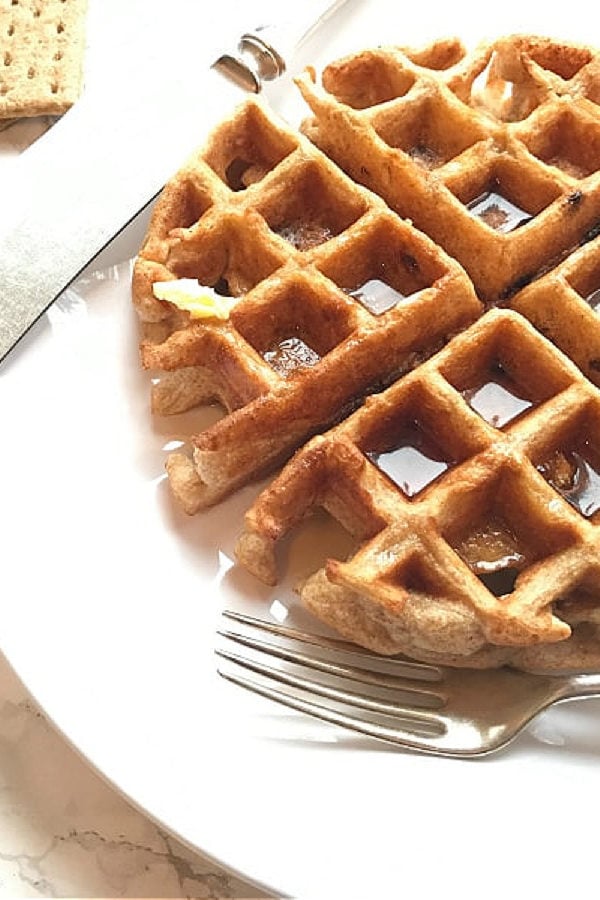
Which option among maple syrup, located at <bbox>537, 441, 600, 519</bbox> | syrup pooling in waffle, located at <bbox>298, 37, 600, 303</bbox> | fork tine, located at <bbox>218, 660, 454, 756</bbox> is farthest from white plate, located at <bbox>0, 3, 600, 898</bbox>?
syrup pooling in waffle, located at <bbox>298, 37, 600, 303</bbox>

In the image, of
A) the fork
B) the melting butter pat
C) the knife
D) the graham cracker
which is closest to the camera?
the fork

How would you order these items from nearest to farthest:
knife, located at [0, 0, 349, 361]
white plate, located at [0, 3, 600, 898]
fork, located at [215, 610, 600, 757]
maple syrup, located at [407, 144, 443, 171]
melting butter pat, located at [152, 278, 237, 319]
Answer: white plate, located at [0, 3, 600, 898] → fork, located at [215, 610, 600, 757] → melting butter pat, located at [152, 278, 237, 319] → knife, located at [0, 0, 349, 361] → maple syrup, located at [407, 144, 443, 171]

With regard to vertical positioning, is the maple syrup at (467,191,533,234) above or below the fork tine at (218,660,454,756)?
above

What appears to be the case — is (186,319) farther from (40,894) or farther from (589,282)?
(40,894)

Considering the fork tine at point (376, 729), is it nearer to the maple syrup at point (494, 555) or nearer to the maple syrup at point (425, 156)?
the maple syrup at point (494, 555)

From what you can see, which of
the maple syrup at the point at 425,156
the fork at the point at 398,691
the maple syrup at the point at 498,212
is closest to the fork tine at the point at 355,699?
the fork at the point at 398,691

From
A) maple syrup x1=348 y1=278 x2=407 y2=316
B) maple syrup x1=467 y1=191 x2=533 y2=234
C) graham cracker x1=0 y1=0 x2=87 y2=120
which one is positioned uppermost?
graham cracker x1=0 y1=0 x2=87 y2=120

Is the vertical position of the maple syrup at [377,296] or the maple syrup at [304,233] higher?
the maple syrup at [304,233]

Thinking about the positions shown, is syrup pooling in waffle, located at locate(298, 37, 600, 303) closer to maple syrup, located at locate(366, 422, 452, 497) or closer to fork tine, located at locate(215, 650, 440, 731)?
maple syrup, located at locate(366, 422, 452, 497)

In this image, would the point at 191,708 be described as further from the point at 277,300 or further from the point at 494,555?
the point at 277,300
